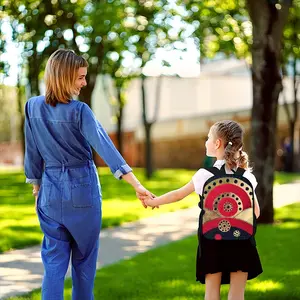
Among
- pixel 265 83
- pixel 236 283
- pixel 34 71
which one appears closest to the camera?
pixel 236 283

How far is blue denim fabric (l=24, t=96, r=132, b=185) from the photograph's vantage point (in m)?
4.06

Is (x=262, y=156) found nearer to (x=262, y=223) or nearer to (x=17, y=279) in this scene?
(x=262, y=223)

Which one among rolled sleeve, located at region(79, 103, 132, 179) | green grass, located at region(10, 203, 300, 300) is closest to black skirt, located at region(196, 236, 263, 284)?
rolled sleeve, located at region(79, 103, 132, 179)

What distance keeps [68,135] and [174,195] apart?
78 cm

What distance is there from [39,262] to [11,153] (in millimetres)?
61296

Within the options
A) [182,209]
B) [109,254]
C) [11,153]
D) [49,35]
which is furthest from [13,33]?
[11,153]

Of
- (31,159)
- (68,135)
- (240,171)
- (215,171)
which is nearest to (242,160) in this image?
(240,171)

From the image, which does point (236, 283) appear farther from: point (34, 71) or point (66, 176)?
point (34, 71)

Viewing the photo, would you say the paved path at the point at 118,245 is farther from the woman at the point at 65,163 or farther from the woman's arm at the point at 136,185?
the woman's arm at the point at 136,185

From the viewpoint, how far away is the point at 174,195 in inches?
169

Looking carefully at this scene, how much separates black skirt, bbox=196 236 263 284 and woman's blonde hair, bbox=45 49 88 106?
122 centimetres

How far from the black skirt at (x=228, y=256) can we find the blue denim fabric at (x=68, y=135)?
702 mm

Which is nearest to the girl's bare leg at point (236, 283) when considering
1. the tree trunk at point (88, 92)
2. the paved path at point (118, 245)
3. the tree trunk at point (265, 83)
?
the paved path at point (118, 245)

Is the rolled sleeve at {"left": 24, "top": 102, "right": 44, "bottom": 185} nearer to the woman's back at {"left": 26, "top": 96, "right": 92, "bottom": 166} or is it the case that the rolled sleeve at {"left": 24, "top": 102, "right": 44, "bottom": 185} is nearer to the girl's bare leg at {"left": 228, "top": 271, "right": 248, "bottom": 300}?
the woman's back at {"left": 26, "top": 96, "right": 92, "bottom": 166}
